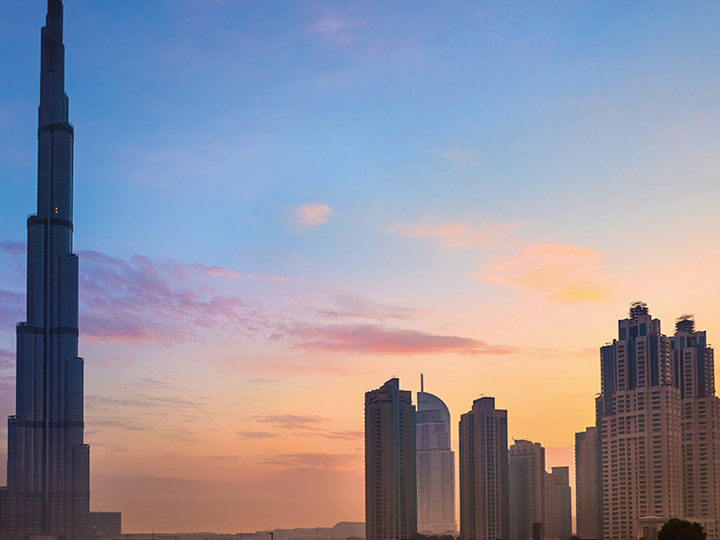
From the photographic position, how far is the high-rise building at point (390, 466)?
589 ft

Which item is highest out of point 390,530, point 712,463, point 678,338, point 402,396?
point 678,338

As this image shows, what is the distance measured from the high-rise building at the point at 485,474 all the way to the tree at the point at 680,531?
83142mm

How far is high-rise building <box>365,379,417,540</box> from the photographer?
589 ft

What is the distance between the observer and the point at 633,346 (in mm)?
193250

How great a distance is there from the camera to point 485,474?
192m

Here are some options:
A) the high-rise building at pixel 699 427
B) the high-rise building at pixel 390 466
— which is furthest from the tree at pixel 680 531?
the high-rise building at pixel 390 466

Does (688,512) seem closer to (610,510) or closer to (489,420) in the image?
(610,510)

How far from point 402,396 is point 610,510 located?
4900 centimetres

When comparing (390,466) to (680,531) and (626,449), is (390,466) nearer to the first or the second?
(626,449)

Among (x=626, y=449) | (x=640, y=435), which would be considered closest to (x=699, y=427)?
(x=640, y=435)

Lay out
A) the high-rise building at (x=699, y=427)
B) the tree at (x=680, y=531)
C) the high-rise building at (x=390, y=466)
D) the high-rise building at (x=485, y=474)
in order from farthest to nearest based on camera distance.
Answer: the high-rise building at (x=485, y=474), the high-rise building at (x=390, y=466), the high-rise building at (x=699, y=427), the tree at (x=680, y=531)

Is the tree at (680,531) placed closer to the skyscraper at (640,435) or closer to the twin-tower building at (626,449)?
the twin-tower building at (626,449)

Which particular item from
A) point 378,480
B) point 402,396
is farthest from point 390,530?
point 402,396

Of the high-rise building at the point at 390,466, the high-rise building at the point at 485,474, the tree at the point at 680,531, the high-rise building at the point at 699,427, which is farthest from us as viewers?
the high-rise building at the point at 485,474
